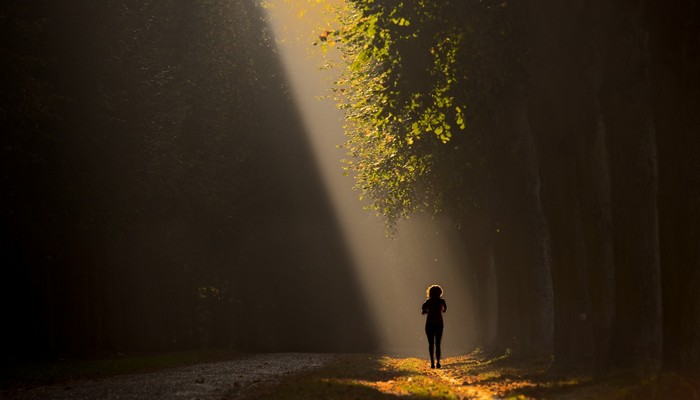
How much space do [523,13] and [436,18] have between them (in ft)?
6.98

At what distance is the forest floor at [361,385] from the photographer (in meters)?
17.8

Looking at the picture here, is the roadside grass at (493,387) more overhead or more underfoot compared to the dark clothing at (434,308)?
more underfoot

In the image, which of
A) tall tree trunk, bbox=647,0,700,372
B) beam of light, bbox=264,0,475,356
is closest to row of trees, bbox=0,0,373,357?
beam of light, bbox=264,0,475,356

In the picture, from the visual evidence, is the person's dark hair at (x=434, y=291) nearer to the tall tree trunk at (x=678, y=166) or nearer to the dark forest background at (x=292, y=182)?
the dark forest background at (x=292, y=182)

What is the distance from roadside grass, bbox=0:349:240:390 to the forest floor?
18 cm

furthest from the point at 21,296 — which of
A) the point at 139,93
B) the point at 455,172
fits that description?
the point at 455,172

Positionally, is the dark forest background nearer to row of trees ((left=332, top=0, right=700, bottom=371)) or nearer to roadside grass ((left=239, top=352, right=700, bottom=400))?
row of trees ((left=332, top=0, right=700, bottom=371))

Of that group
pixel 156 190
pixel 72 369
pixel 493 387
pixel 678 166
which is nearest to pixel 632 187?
pixel 678 166

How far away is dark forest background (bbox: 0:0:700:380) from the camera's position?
19.4m

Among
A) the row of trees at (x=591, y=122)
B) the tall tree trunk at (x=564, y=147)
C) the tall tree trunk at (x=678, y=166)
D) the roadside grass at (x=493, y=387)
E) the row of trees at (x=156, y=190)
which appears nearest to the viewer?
the roadside grass at (x=493, y=387)

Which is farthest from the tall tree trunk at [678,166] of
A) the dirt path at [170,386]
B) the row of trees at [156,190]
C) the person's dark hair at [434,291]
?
the row of trees at [156,190]

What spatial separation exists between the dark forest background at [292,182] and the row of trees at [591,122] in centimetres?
5

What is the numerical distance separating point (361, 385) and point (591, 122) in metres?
7.29

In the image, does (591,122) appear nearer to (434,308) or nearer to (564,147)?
(564,147)
